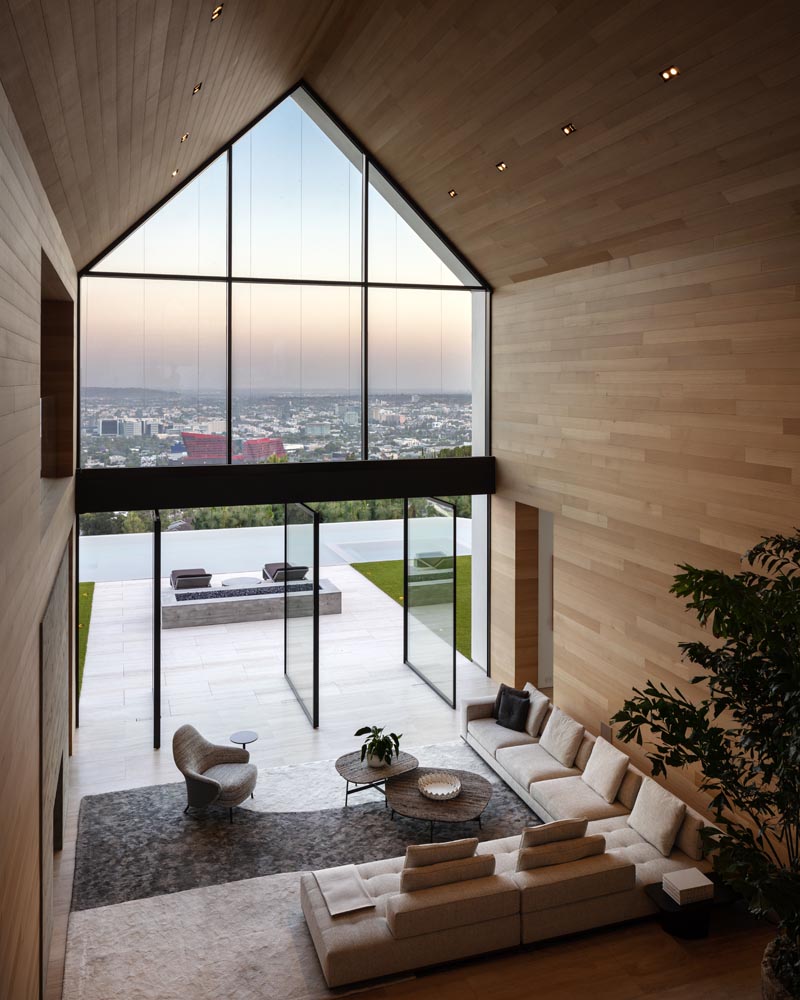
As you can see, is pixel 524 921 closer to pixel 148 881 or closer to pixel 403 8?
pixel 148 881

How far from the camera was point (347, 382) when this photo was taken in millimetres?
11352

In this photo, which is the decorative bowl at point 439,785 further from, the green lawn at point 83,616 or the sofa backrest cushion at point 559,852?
the green lawn at point 83,616

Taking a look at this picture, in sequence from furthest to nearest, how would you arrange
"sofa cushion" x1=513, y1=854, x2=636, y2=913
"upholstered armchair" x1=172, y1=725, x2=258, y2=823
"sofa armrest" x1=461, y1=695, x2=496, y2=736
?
"sofa armrest" x1=461, y1=695, x2=496, y2=736
"upholstered armchair" x1=172, y1=725, x2=258, y2=823
"sofa cushion" x1=513, y1=854, x2=636, y2=913

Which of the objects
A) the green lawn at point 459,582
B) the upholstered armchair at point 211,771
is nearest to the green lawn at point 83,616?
A: the upholstered armchair at point 211,771

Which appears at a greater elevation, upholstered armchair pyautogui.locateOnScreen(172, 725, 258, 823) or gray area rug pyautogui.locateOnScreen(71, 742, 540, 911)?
upholstered armchair pyautogui.locateOnScreen(172, 725, 258, 823)

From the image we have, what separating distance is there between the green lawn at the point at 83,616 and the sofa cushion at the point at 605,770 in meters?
6.48

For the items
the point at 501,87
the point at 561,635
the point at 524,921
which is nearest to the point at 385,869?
the point at 524,921

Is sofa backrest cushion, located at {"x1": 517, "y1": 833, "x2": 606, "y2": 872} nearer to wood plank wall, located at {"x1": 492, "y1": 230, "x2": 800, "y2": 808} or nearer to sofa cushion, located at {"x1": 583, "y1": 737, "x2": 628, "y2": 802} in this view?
sofa cushion, located at {"x1": 583, "y1": 737, "x2": 628, "y2": 802}

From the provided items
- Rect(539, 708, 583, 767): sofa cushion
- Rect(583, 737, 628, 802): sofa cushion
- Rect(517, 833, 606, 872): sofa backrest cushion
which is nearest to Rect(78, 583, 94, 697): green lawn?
Rect(539, 708, 583, 767): sofa cushion

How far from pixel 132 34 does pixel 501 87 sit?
13.3ft

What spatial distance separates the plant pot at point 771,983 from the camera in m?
5.04

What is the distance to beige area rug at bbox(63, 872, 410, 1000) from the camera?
599cm

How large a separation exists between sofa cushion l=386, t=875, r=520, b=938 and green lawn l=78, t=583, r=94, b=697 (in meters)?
6.30

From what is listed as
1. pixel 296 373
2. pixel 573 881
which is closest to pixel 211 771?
pixel 573 881
